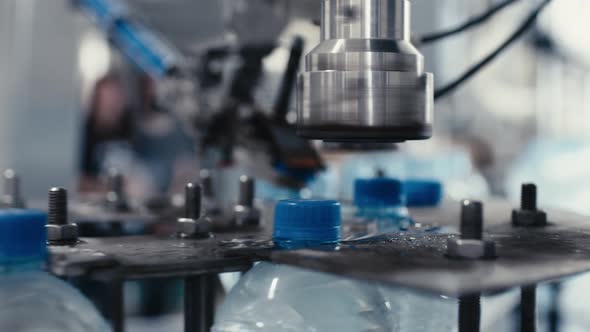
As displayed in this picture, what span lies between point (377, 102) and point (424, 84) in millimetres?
53

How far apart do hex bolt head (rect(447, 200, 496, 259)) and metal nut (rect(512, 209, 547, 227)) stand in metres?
0.28

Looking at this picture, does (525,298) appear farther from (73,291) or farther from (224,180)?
(224,180)

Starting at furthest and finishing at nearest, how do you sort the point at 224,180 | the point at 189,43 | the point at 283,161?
the point at 224,180 < the point at 189,43 < the point at 283,161

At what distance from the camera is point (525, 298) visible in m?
0.71

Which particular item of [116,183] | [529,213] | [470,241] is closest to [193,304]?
[470,241]

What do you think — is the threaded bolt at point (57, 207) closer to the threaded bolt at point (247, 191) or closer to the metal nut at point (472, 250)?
the threaded bolt at point (247, 191)

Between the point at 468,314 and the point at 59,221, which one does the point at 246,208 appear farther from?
the point at 468,314

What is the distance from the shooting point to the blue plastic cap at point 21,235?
0.56m

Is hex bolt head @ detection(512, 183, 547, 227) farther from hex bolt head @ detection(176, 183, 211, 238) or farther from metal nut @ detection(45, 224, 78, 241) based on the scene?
metal nut @ detection(45, 224, 78, 241)

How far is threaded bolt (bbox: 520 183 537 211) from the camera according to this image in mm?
849

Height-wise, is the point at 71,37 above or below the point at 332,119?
above

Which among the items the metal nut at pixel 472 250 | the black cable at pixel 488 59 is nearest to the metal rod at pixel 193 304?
the metal nut at pixel 472 250

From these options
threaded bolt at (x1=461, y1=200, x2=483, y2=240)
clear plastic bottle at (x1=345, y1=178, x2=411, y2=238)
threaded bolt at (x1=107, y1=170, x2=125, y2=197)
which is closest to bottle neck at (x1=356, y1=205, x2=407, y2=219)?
clear plastic bottle at (x1=345, y1=178, x2=411, y2=238)

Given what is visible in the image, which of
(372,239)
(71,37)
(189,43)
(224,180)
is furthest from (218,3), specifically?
(71,37)
